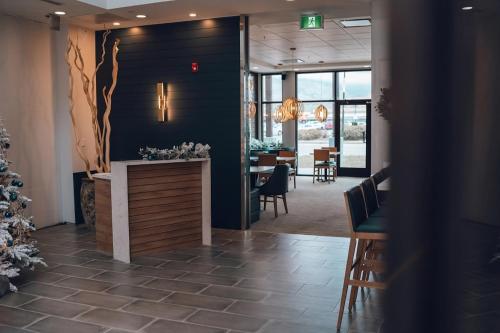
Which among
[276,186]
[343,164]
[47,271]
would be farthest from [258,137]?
[47,271]

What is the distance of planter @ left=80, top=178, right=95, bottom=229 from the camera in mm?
6926

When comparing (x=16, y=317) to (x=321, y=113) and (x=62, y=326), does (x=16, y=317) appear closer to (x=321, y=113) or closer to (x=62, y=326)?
(x=62, y=326)

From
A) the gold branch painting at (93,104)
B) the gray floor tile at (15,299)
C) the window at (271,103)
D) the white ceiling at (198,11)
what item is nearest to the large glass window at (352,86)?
the window at (271,103)

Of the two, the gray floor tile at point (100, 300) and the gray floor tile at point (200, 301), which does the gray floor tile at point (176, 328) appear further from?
the gray floor tile at point (100, 300)

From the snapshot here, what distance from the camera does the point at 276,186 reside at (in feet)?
26.2

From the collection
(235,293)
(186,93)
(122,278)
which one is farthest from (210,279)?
(186,93)

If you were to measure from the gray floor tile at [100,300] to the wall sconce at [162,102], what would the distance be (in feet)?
12.1

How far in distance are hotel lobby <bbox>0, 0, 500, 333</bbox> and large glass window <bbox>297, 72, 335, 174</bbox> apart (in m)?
3.42

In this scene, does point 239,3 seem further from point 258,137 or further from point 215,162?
point 258,137

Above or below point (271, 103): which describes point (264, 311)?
below

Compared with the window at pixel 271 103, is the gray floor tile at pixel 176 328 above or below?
below

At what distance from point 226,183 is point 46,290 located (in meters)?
3.19

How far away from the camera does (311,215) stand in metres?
8.24

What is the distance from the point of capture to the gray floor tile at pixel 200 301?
157 inches
